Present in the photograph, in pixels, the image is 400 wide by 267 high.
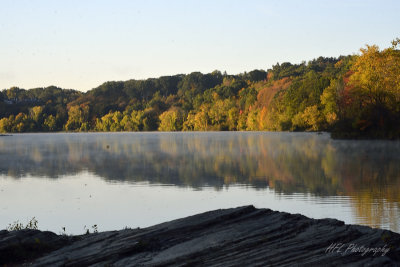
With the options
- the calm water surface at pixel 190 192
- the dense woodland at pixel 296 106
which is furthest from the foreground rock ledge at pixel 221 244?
the dense woodland at pixel 296 106

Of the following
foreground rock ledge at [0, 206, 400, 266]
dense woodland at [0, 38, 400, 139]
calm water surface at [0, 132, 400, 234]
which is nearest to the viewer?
foreground rock ledge at [0, 206, 400, 266]

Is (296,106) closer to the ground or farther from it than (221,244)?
farther from it

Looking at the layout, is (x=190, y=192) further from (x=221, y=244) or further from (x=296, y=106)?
(x=296, y=106)

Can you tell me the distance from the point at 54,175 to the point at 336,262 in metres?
22.5

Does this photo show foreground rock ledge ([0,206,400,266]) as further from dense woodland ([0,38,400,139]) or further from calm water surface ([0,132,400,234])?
dense woodland ([0,38,400,139])

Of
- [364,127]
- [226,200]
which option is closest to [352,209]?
[226,200]

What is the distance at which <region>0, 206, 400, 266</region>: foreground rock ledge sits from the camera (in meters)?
6.39

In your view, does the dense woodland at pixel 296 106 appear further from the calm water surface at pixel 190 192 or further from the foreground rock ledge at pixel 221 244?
the foreground rock ledge at pixel 221 244

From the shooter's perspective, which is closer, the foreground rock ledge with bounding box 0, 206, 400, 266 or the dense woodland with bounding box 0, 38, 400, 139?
the foreground rock ledge with bounding box 0, 206, 400, 266

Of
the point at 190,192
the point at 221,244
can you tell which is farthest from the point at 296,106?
the point at 221,244

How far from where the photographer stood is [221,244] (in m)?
7.03

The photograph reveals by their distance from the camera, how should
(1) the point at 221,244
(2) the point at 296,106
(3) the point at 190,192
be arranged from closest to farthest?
(1) the point at 221,244, (3) the point at 190,192, (2) the point at 296,106

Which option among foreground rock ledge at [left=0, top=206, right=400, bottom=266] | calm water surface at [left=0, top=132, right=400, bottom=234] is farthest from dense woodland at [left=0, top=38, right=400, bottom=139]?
foreground rock ledge at [left=0, top=206, right=400, bottom=266]

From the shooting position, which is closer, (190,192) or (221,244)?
(221,244)
